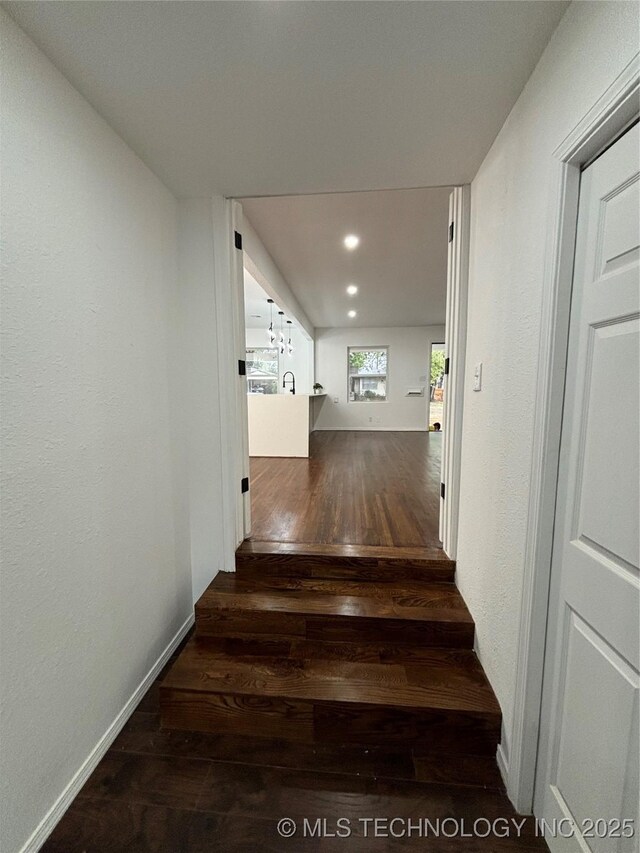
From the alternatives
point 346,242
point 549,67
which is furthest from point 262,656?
point 346,242

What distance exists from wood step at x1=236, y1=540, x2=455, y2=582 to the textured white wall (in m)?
0.55

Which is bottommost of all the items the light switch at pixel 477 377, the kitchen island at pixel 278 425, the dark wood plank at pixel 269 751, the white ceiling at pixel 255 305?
the dark wood plank at pixel 269 751

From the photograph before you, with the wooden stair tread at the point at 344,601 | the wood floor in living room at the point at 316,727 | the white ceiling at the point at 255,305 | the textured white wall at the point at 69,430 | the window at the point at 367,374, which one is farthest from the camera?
the window at the point at 367,374

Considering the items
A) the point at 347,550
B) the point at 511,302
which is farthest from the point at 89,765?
the point at 511,302

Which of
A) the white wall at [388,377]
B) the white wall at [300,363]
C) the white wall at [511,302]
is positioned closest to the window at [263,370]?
the white wall at [300,363]

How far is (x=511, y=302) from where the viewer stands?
122cm

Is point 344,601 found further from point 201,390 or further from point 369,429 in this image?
point 369,429

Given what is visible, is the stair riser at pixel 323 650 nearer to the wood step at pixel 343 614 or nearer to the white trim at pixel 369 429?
the wood step at pixel 343 614

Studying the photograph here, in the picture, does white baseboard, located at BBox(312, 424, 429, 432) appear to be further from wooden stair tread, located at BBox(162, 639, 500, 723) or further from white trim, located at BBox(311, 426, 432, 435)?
wooden stair tread, located at BBox(162, 639, 500, 723)

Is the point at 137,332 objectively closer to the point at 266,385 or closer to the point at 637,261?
the point at 637,261

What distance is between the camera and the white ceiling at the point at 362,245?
8.21ft

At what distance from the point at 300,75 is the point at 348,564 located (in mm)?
2129

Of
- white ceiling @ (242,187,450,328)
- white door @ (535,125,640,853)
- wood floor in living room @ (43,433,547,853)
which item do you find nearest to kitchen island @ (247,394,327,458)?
white ceiling @ (242,187,450,328)

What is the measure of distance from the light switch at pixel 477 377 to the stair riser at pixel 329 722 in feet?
4.38
